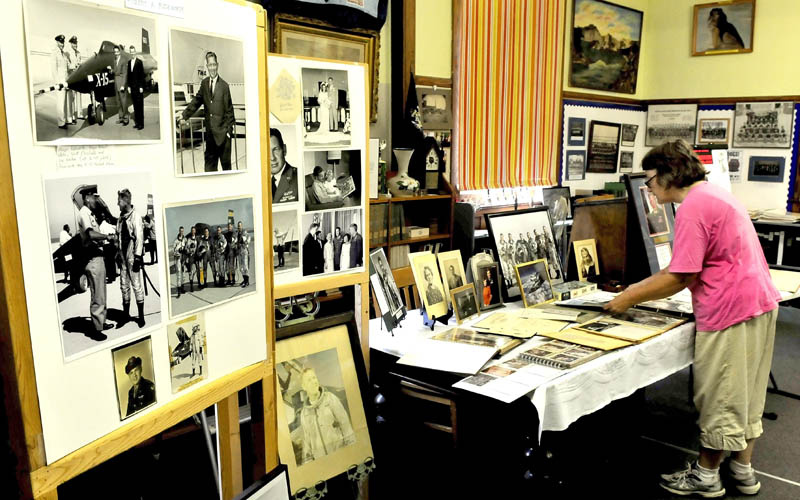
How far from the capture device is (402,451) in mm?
2506

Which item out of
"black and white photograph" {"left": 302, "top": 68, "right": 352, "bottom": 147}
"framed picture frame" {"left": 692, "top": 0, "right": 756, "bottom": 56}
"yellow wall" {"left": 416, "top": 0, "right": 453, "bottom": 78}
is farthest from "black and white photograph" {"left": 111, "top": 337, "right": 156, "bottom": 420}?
"framed picture frame" {"left": 692, "top": 0, "right": 756, "bottom": 56}

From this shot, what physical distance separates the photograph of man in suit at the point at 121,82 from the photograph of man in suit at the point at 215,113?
0.48ft

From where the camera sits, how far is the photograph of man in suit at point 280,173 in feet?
6.41

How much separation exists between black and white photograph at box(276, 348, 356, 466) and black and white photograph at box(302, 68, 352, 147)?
2.27ft

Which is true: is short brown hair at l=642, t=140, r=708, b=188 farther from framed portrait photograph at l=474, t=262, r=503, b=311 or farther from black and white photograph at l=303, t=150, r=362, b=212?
black and white photograph at l=303, t=150, r=362, b=212

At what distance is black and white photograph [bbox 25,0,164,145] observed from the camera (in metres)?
1.04

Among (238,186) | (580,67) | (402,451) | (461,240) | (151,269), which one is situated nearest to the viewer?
(151,269)

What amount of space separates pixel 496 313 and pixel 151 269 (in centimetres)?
187

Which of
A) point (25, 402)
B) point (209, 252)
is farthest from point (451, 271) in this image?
point (25, 402)

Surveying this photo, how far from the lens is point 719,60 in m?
6.99

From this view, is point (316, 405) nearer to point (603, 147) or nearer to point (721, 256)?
point (721, 256)

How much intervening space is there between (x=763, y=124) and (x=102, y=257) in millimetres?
7142

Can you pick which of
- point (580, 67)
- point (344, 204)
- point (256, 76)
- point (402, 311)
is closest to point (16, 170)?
point (256, 76)

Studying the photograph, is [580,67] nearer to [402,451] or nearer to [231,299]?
[402,451]
